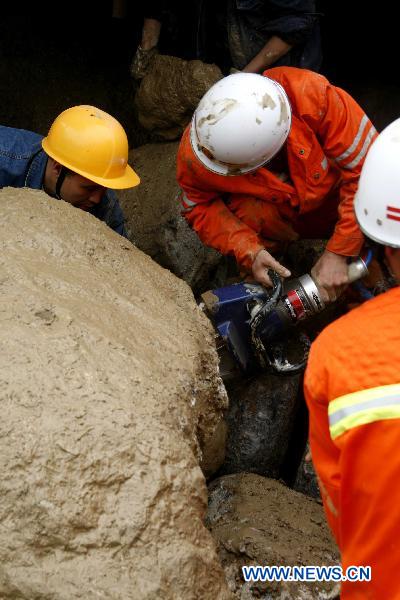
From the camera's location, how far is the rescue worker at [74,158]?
3.13 meters

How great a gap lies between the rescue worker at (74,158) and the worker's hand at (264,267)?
0.70 metres

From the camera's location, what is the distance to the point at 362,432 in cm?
134

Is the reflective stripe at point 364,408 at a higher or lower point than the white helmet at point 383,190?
lower

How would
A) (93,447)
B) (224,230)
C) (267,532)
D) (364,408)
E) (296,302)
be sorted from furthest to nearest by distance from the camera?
(224,230), (296,302), (267,532), (93,447), (364,408)

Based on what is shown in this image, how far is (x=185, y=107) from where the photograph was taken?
A: 4324mm

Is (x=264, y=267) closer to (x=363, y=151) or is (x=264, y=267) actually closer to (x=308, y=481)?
(x=363, y=151)

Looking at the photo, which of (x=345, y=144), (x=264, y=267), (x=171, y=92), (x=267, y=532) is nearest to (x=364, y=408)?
(x=267, y=532)

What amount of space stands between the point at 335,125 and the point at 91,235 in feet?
4.13

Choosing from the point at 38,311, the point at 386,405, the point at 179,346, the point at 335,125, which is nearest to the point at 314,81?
the point at 335,125

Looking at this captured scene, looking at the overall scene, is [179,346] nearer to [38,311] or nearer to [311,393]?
[38,311]

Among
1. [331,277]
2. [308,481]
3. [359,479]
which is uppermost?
[359,479]

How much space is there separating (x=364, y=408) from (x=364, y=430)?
4 cm

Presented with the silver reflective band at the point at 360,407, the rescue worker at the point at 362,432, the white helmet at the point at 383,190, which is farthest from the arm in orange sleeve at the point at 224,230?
the silver reflective band at the point at 360,407

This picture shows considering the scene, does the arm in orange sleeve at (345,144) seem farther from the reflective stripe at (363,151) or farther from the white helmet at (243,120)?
the white helmet at (243,120)
